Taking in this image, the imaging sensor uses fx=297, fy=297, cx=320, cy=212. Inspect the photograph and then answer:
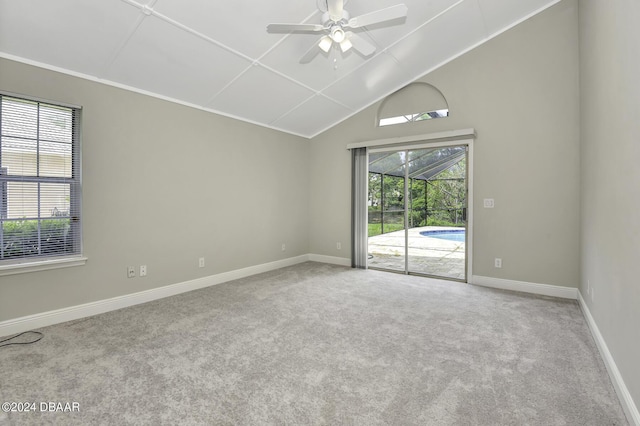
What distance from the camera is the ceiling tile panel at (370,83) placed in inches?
169

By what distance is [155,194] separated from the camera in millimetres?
3760

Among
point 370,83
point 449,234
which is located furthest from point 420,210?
point 370,83

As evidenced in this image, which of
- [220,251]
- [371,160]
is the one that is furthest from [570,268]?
[220,251]

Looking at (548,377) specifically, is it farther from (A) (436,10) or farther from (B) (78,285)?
(B) (78,285)

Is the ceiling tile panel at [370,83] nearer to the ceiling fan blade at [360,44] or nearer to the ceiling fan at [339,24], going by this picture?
the ceiling fan blade at [360,44]

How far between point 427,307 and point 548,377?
1.46 m

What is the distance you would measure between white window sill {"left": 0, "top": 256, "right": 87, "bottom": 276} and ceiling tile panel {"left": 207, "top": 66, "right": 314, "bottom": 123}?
2.54 meters

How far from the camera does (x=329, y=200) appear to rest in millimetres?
5930

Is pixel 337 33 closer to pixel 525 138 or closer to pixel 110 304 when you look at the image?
pixel 525 138

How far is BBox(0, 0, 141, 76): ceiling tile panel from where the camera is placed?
7.91 feet

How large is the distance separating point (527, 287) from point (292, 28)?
14.1 ft

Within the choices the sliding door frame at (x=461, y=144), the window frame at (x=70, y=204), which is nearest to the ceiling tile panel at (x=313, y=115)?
the sliding door frame at (x=461, y=144)

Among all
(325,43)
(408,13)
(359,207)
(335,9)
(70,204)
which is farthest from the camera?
(359,207)

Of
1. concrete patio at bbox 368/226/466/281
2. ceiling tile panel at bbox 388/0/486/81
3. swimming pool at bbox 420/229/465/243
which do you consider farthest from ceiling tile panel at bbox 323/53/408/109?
swimming pool at bbox 420/229/465/243
